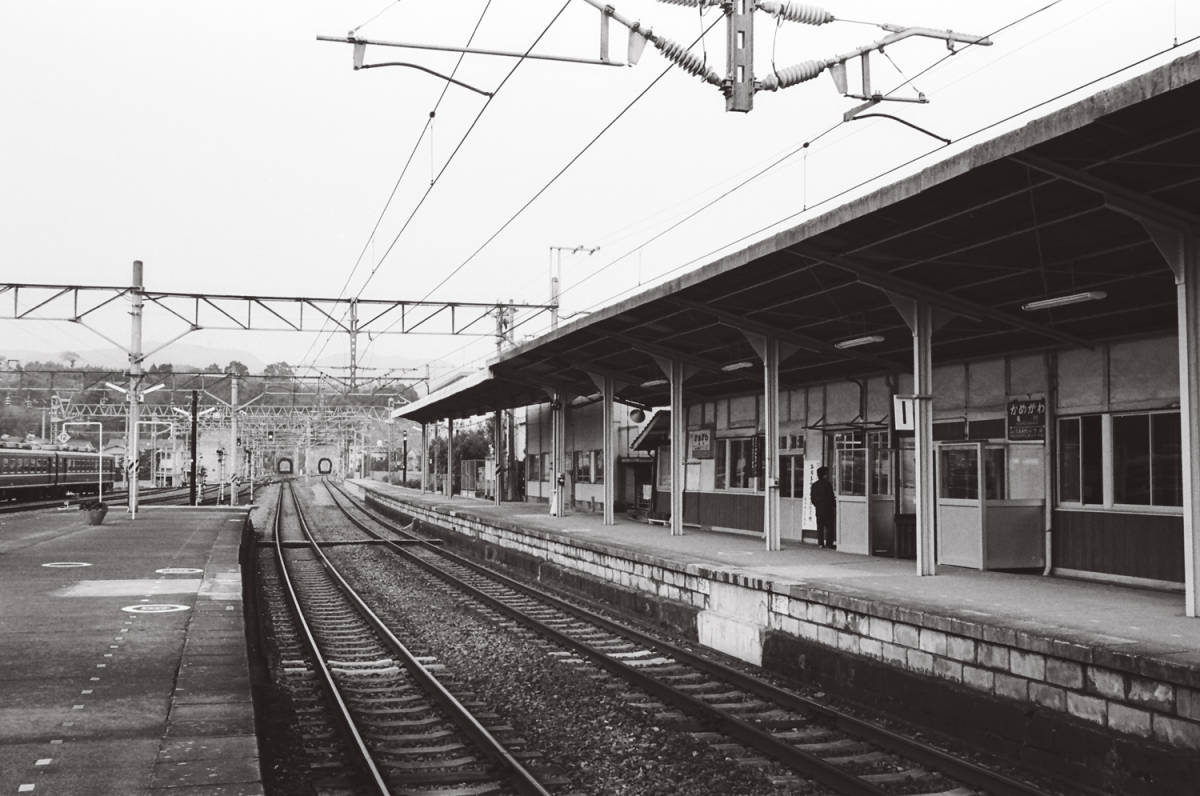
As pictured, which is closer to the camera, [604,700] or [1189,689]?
[1189,689]

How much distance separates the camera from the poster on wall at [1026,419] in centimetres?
1386

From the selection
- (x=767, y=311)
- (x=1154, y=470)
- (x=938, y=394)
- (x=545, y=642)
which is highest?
(x=767, y=311)

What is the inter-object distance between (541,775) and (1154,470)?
8274mm

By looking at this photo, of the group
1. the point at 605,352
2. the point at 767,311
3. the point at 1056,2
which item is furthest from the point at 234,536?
the point at 1056,2

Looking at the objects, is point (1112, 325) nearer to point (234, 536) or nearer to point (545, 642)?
point (545, 642)

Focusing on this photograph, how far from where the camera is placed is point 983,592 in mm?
11125

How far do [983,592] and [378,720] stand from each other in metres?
6.15

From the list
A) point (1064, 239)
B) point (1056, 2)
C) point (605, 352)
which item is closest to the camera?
point (1056, 2)

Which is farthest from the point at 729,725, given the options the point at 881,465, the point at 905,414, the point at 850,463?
the point at 850,463

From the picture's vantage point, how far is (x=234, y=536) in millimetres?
24797

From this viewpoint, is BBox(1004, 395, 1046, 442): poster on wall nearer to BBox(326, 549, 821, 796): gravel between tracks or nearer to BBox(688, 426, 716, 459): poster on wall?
BBox(326, 549, 821, 796): gravel between tracks

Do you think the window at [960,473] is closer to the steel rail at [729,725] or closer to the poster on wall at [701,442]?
the steel rail at [729,725]

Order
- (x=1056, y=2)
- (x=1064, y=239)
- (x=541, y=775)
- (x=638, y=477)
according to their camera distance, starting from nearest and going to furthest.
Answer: (x=541, y=775), (x=1056, y=2), (x=1064, y=239), (x=638, y=477)

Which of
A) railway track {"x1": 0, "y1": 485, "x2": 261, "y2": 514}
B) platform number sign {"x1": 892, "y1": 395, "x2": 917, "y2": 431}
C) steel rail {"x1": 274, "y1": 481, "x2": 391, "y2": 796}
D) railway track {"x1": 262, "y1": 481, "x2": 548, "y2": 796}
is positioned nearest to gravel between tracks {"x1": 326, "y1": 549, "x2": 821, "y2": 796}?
railway track {"x1": 262, "y1": 481, "x2": 548, "y2": 796}
